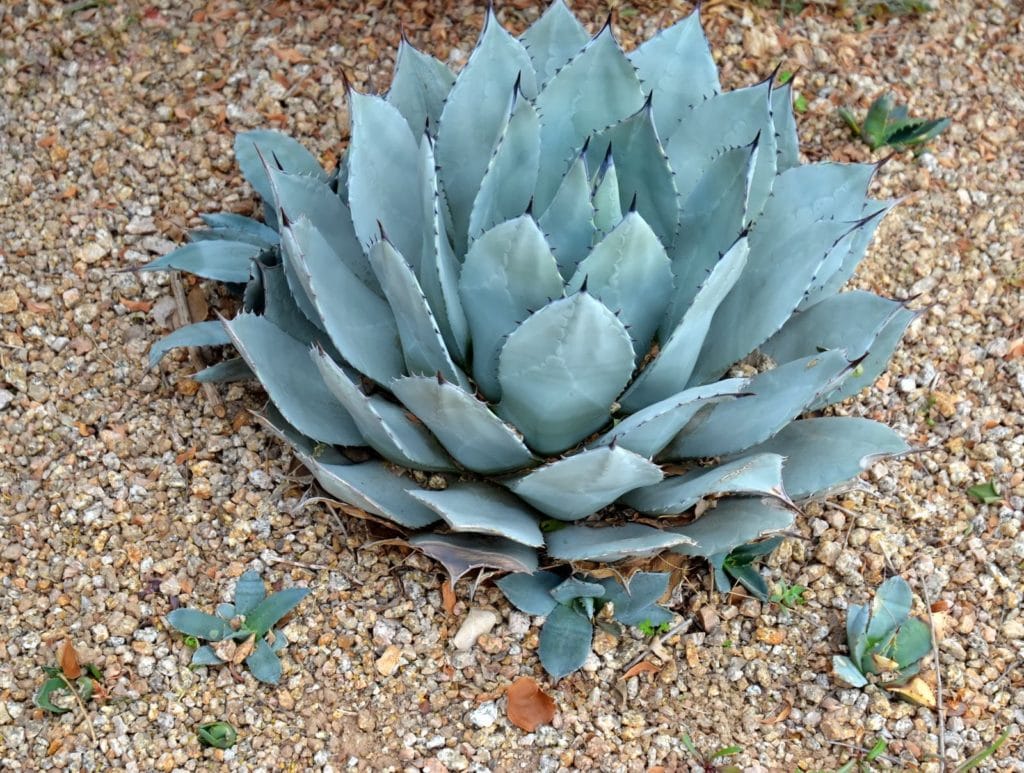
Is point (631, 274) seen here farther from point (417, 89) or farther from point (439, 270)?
point (417, 89)

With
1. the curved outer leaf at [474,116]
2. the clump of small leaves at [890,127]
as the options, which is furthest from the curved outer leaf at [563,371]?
the clump of small leaves at [890,127]

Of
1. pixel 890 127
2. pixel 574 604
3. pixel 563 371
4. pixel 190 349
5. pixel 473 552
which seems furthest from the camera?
pixel 890 127

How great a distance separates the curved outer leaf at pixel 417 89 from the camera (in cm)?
200

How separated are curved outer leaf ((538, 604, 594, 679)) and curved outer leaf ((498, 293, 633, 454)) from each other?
283 mm

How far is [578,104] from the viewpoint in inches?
73.4

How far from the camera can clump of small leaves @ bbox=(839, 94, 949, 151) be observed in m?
2.54

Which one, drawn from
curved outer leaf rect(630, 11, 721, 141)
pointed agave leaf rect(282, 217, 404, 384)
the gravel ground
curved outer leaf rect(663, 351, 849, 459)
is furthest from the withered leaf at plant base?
curved outer leaf rect(630, 11, 721, 141)

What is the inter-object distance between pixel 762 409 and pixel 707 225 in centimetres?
31

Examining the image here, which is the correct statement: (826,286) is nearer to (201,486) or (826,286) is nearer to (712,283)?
(712,283)

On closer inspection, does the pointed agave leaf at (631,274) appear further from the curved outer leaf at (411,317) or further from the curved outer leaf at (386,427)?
the curved outer leaf at (386,427)

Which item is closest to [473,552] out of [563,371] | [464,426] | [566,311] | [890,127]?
[464,426]

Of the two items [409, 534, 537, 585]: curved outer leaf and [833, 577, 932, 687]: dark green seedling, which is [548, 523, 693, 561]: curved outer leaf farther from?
[833, 577, 932, 687]: dark green seedling

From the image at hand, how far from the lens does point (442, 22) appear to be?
106 inches

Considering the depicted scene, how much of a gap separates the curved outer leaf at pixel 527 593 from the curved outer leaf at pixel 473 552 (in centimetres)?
6
